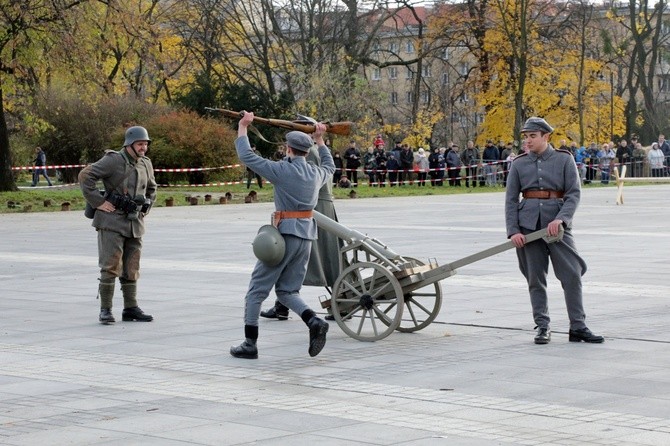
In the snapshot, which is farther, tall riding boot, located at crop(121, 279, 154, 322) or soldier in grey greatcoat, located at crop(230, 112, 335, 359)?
tall riding boot, located at crop(121, 279, 154, 322)

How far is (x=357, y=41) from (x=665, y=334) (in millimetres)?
48983

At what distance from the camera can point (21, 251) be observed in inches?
773

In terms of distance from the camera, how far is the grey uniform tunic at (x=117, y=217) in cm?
1189

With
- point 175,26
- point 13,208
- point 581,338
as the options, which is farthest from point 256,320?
point 175,26

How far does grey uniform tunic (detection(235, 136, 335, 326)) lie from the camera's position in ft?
32.3

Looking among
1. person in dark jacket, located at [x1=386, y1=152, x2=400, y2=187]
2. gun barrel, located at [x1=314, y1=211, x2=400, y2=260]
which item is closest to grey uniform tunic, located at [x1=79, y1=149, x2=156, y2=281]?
gun barrel, located at [x1=314, y1=211, x2=400, y2=260]

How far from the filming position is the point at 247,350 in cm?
975

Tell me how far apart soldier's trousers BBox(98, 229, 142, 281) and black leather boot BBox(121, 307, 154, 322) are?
0.28 m

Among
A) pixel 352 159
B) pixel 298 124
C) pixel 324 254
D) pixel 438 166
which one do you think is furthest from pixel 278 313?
pixel 438 166

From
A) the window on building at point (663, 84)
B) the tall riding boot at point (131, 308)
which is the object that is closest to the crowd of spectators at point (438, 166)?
the tall riding boot at point (131, 308)

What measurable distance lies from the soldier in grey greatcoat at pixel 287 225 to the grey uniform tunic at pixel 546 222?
1.60 metres

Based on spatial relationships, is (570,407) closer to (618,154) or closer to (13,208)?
(13,208)

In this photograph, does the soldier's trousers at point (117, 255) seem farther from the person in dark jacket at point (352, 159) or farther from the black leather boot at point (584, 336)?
the person in dark jacket at point (352, 159)

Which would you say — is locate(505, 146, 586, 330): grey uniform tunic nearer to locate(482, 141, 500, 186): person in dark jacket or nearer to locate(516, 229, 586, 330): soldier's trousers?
locate(516, 229, 586, 330): soldier's trousers
